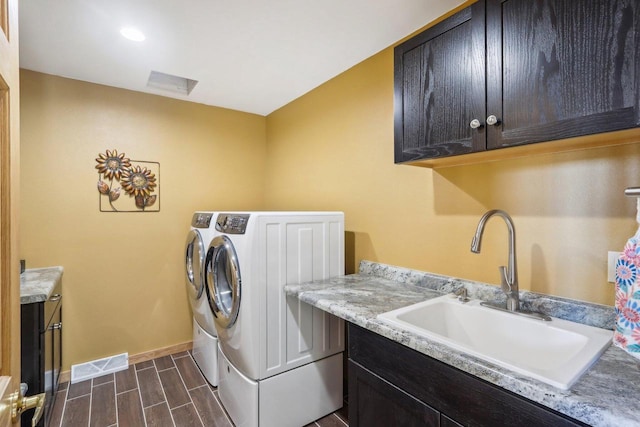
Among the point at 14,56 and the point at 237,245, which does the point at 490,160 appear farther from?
the point at 14,56

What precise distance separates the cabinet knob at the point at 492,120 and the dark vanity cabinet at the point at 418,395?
83 cm

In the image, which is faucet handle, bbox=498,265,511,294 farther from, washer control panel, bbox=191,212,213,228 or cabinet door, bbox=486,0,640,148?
washer control panel, bbox=191,212,213,228

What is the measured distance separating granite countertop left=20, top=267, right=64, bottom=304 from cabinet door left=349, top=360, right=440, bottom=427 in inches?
60.9

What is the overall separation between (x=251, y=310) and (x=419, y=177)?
1186 mm

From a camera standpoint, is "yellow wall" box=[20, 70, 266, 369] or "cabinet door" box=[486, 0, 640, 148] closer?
"cabinet door" box=[486, 0, 640, 148]

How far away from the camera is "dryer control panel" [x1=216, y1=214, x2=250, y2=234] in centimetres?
179

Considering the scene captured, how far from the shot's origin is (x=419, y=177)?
185cm

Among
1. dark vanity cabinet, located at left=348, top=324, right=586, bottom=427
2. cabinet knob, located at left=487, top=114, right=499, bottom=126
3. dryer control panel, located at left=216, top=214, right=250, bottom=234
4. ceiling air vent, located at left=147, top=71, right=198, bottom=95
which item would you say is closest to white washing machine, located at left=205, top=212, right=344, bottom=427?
dryer control panel, located at left=216, top=214, right=250, bottom=234

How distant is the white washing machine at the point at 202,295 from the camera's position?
2.26m

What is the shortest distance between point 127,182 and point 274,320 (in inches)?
70.0

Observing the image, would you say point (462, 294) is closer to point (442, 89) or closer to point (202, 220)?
point (442, 89)

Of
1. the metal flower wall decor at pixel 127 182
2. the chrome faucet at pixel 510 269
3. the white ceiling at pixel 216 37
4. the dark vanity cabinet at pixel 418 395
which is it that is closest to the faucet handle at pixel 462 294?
the chrome faucet at pixel 510 269

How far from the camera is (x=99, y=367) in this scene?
253 cm

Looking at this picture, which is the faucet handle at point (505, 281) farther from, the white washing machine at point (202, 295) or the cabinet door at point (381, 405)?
the white washing machine at point (202, 295)
